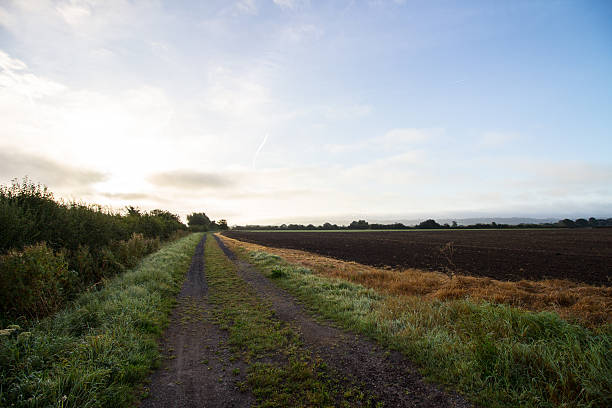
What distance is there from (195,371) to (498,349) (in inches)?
229

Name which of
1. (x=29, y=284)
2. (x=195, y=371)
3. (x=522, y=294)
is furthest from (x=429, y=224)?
(x=29, y=284)

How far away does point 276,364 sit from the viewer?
507 cm

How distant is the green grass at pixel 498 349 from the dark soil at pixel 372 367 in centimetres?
32

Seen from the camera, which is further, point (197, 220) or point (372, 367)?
point (197, 220)

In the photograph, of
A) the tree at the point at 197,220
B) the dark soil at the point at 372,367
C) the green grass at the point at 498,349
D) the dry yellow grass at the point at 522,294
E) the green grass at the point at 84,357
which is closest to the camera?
the green grass at the point at 84,357

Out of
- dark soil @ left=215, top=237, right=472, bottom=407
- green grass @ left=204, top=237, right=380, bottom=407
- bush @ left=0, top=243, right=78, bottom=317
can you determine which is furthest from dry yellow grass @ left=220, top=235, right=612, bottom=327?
bush @ left=0, top=243, right=78, bottom=317

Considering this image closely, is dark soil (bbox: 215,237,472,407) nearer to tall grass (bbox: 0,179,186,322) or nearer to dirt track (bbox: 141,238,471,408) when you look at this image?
dirt track (bbox: 141,238,471,408)

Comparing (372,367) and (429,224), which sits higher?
(429,224)

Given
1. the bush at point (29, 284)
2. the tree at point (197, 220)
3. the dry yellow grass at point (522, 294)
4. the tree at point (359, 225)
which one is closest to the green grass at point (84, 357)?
the bush at point (29, 284)

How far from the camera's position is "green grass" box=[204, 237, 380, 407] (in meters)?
4.06

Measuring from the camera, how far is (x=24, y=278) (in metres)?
7.24

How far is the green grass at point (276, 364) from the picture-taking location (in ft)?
13.3

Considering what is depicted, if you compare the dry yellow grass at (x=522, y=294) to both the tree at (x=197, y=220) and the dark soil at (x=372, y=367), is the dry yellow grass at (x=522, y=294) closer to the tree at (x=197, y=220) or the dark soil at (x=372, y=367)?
the dark soil at (x=372, y=367)

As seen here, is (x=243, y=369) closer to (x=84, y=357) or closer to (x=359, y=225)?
(x=84, y=357)
